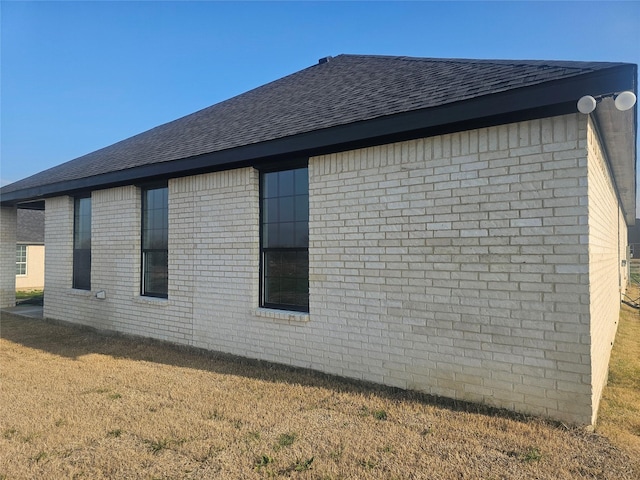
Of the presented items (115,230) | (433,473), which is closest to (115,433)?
(433,473)

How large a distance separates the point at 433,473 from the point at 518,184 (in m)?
2.95

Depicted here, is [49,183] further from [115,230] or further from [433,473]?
[433,473]

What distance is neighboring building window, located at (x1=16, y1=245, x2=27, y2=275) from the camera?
2264 centimetres

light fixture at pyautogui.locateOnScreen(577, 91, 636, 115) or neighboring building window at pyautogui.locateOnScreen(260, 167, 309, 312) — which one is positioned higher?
light fixture at pyautogui.locateOnScreen(577, 91, 636, 115)

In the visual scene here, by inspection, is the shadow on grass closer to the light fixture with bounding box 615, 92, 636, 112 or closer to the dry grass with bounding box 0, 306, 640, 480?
the dry grass with bounding box 0, 306, 640, 480

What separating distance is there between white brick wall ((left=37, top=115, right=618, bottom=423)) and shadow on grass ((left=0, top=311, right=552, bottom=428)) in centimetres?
16

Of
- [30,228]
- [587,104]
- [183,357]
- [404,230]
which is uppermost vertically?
[587,104]

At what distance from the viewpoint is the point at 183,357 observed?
6.86 m

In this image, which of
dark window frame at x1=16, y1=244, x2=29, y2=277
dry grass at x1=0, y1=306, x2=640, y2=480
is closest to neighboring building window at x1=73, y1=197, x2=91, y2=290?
dry grass at x1=0, y1=306, x2=640, y2=480

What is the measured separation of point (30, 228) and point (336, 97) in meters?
25.2

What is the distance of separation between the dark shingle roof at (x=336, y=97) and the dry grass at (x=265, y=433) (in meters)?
3.43

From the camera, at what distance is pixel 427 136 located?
5.00m

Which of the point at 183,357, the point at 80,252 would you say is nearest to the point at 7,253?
the point at 80,252

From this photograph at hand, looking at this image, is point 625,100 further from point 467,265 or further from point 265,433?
point 265,433
